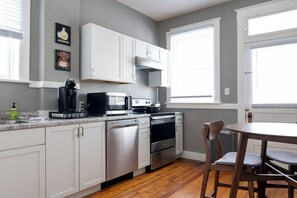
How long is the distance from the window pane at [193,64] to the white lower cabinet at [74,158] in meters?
2.14

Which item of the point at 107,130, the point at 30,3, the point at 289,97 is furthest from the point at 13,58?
the point at 289,97

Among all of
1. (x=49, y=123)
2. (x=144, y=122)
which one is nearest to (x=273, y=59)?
(x=144, y=122)

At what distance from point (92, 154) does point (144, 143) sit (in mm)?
958

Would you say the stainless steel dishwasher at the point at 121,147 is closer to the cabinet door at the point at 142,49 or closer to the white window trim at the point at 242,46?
the cabinet door at the point at 142,49

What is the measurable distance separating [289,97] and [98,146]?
2800mm

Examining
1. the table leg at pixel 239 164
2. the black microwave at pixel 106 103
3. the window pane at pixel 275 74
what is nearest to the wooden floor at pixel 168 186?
the table leg at pixel 239 164

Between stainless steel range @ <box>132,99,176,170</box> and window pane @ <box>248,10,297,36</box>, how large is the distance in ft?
6.47

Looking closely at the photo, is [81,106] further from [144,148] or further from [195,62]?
[195,62]

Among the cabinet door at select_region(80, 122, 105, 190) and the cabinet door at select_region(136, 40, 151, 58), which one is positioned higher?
the cabinet door at select_region(136, 40, 151, 58)

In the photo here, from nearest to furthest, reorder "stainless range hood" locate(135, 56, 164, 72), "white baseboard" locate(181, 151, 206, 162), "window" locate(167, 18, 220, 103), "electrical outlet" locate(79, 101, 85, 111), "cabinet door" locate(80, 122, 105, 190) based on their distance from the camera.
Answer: "cabinet door" locate(80, 122, 105, 190), "electrical outlet" locate(79, 101, 85, 111), "stainless range hood" locate(135, 56, 164, 72), "window" locate(167, 18, 220, 103), "white baseboard" locate(181, 151, 206, 162)

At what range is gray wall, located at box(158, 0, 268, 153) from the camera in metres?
3.55

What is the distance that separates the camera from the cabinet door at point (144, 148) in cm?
312

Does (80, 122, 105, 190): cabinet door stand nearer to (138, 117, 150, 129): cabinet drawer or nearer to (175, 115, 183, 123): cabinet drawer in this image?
(138, 117, 150, 129): cabinet drawer

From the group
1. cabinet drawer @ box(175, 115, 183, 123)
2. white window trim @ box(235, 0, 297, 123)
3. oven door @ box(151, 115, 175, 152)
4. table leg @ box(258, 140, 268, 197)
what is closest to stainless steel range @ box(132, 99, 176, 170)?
oven door @ box(151, 115, 175, 152)
